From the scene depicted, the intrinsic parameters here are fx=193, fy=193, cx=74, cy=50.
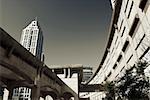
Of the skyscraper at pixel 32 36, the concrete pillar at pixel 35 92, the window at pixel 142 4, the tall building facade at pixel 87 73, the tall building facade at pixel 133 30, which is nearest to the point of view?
the concrete pillar at pixel 35 92

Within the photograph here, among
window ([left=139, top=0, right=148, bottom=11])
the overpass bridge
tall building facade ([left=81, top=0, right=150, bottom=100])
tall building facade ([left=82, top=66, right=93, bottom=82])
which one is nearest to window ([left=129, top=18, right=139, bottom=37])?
tall building facade ([left=81, top=0, right=150, bottom=100])

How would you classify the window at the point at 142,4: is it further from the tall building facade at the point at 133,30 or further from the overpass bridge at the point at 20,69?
the overpass bridge at the point at 20,69

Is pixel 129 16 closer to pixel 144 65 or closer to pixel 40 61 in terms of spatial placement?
pixel 144 65

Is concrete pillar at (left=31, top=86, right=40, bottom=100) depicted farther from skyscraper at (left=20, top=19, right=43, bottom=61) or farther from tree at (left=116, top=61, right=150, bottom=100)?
skyscraper at (left=20, top=19, right=43, bottom=61)

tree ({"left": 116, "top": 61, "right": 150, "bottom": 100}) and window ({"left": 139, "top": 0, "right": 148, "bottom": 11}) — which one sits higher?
window ({"left": 139, "top": 0, "right": 148, "bottom": 11})

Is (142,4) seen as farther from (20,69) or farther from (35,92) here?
(35,92)

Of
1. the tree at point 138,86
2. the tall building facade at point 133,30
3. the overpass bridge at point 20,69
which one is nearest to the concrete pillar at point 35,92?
the overpass bridge at point 20,69

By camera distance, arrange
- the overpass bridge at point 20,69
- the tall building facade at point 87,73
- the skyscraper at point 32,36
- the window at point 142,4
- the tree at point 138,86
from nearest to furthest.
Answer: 1. the overpass bridge at point 20,69
2. the tree at point 138,86
3. the window at point 142,4
4. the tall building facade at point 87,73
5. the skyscraper at point 32,36

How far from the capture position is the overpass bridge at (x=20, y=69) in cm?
1034

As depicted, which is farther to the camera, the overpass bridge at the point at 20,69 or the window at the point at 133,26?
the window at the point at 133,26

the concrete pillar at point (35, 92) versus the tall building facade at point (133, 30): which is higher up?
the tall building facade at point (133, 30)

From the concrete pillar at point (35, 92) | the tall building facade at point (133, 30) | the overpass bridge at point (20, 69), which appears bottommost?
the concrete pillar at point (35, 92)

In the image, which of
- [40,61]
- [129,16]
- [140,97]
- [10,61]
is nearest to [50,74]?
[40,61]

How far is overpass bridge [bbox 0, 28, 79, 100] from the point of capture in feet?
33.9
